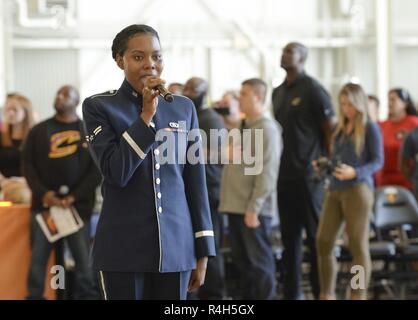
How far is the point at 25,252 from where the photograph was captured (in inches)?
244

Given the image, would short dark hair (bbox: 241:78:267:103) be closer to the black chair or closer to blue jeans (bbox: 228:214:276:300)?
blue jeans (bbox: 228:214:276:300)

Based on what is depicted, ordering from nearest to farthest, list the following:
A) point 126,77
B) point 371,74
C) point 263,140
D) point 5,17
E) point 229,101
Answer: point 126,77 → point 263,140 → point 229,101 → point 5,17 → point 371,74

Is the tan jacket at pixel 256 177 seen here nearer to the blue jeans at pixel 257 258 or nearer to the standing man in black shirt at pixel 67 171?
the blue jeans at pixel 257 258

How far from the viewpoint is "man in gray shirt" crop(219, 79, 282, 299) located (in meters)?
5.89

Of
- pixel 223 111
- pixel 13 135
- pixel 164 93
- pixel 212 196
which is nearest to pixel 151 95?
pixel 164 93

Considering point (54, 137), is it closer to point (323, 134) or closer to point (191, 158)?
point (323, 134)

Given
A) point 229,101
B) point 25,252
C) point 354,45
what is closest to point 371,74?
point 354,45

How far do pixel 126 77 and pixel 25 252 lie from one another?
337cm

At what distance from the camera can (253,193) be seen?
5945 mm

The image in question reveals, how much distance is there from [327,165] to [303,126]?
38 cm

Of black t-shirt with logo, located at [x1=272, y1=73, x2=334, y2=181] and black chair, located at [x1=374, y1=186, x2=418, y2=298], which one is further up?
black t-shirt with logo, located at [x1=272, y1=73, x2=334, y2=181]

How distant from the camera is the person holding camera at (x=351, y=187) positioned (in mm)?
5871

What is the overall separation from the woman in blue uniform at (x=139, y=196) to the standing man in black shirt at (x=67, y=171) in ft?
10.6

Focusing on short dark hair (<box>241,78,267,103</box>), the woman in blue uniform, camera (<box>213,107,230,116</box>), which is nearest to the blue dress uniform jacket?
the woman in blue uniform
